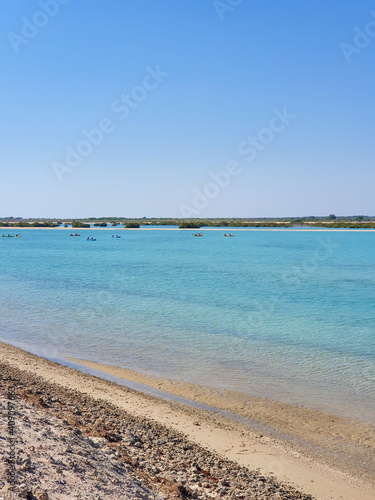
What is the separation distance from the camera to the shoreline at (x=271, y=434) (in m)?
7.00

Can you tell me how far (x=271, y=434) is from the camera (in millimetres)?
8758

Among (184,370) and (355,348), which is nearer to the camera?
(184,370)

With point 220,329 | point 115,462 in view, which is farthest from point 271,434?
point 220,329

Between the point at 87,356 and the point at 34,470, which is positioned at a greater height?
the point at 34,470

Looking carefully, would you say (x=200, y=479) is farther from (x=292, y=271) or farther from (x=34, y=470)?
(x=292, y=271)

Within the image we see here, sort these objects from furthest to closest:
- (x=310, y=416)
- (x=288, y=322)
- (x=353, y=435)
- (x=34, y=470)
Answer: (x=288, y=322) → (x=310, y=416) → (x=353, y=435) → (x=34, y=470)

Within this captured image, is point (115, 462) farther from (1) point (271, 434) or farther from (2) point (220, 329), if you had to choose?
(2) point (220, 329)

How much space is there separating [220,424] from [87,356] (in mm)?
6362

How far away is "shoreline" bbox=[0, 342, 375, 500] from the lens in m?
7.00

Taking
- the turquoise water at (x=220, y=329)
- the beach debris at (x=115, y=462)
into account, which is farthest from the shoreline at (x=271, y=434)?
the turquoise water at (x=220, y=329)

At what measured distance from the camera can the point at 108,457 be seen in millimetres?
6086

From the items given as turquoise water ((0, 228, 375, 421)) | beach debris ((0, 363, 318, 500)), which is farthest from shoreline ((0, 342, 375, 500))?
turquoise water ((0, 228, 375, 421))

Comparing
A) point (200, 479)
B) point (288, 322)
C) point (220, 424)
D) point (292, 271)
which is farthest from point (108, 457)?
point (292, 271)

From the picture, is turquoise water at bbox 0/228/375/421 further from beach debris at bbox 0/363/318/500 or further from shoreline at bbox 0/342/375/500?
beach debris at bbox 0/363/318/500
